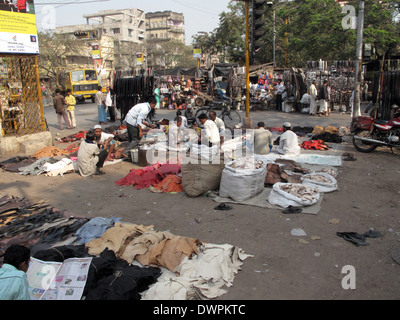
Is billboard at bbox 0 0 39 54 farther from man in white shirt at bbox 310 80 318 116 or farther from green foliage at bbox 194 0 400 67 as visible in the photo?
green foliage at bbox 194 0 400 67

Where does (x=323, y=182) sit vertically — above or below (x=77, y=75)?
below

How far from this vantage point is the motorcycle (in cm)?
873

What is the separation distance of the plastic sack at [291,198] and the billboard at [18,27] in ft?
29.4

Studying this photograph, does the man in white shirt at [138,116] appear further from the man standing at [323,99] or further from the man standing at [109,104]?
the man standing at [323,99]

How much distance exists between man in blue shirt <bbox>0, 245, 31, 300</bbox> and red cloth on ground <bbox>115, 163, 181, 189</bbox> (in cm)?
428

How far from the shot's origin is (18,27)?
10.1 meters

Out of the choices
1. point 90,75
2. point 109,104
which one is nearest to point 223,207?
point 109,104

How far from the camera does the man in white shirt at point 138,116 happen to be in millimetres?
9609

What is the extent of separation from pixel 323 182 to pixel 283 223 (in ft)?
5.90

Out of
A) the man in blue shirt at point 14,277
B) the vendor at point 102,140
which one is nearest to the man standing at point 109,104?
the vendor at point 102,140

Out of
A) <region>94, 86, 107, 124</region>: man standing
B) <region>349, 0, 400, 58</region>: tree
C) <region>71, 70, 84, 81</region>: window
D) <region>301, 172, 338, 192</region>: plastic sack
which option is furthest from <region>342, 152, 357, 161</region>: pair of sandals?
<region>71, 70, 84, 81</region>: window

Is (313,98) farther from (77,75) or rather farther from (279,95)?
(77,75)
